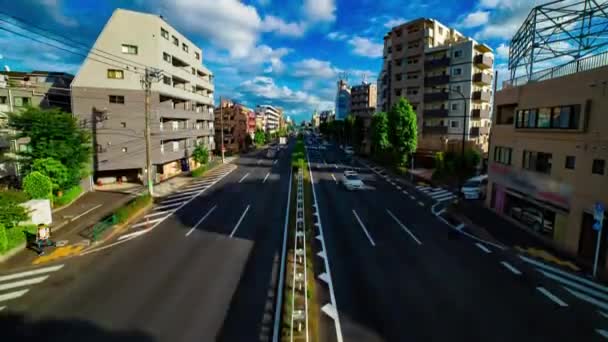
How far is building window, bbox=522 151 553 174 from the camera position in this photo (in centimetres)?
1761

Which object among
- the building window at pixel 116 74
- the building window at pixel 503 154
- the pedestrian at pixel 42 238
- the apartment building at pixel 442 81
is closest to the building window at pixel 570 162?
the building window at pixel 503 154

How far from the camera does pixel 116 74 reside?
1220 inches

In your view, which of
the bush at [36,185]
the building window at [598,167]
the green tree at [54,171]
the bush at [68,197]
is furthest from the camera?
the bush at [68,197]

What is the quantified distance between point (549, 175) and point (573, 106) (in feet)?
13.4

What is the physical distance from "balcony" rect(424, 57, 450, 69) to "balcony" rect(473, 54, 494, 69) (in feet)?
12.6

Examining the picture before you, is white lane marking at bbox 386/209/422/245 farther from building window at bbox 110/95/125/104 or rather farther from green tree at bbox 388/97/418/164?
building window at bbox 110/95/125/104

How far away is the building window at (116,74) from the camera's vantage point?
30.8 metres

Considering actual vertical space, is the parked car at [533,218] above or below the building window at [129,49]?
below

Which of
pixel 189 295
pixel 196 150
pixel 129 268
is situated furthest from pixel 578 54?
pixel 196 150

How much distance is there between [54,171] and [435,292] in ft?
91.1

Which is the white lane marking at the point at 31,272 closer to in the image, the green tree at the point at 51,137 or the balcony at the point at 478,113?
the green tree at the point at 51,137

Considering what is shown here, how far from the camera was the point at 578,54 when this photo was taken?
17.6 m

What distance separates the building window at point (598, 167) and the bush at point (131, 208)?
→ 27.8 meters

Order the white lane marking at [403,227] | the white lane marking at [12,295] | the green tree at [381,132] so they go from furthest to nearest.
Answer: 1. the green tree at [381,132]
2. the white lane marking at [403,227]
3. the white lane marking at [12,295]
